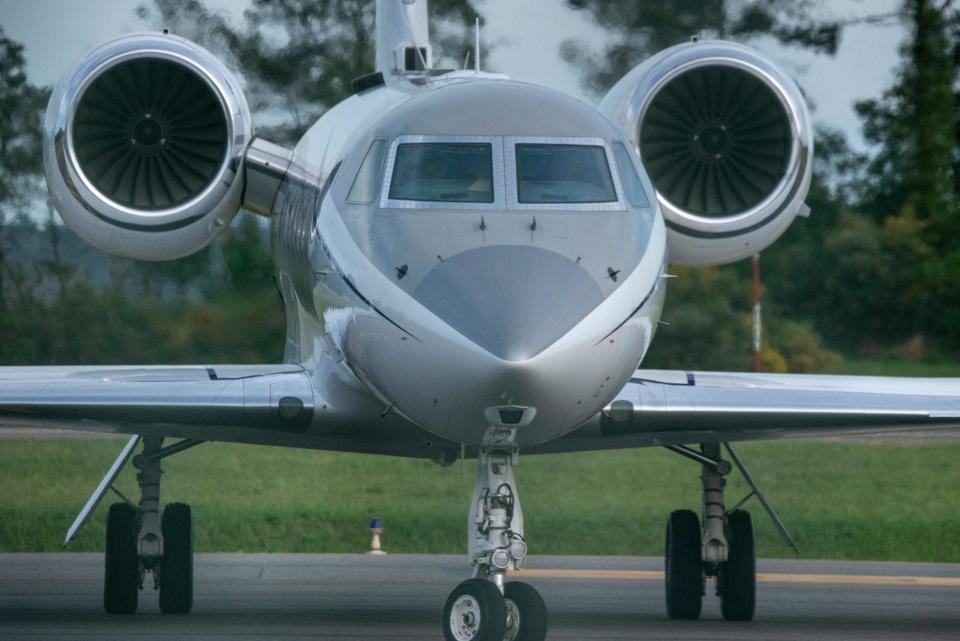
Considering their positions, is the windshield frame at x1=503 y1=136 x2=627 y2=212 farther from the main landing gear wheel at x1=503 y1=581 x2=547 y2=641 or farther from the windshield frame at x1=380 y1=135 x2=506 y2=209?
the main landing gear wheel at x1=503 y1=581 x2=547 y2=641

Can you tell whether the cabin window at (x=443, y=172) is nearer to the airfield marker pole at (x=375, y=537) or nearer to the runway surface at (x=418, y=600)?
the runway surface at (x=418, y=600)

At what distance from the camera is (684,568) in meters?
13.9

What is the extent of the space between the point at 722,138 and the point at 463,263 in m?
4.94

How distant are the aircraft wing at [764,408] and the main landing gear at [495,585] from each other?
169 centimetres

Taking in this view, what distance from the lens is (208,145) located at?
46.0 ft

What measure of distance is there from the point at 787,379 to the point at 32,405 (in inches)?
186

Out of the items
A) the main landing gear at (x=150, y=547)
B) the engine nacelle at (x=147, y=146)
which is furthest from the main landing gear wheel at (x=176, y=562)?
the engine nacelle at (x=147, y=146)

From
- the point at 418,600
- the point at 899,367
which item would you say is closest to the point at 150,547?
the point at 418,600

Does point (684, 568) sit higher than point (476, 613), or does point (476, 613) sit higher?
point (684, 568)

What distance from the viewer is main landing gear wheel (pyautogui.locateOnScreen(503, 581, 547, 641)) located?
32.4ft

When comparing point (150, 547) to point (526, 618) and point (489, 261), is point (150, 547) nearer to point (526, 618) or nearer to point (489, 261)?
point (526, 618)

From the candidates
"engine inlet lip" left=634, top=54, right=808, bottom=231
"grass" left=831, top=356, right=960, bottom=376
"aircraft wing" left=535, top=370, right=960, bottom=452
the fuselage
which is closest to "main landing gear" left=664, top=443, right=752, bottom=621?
"aircraft wing" left=535, top=370, right=960, bottom=452

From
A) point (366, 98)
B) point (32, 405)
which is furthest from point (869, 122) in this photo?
point (32, 405)

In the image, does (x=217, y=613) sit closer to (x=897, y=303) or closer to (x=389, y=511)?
(x=389, y=511)
